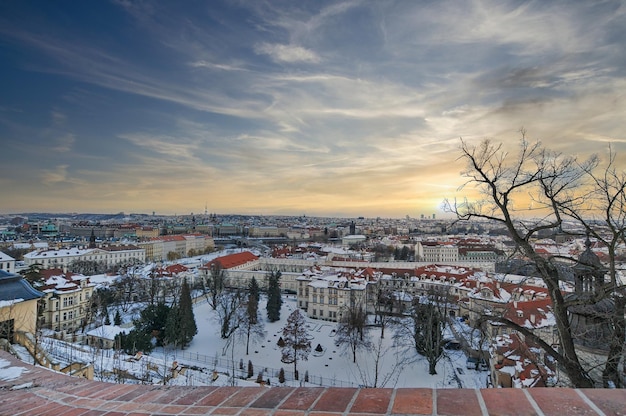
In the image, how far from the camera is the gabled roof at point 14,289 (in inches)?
290

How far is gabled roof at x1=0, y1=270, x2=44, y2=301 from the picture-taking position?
24.2 feet

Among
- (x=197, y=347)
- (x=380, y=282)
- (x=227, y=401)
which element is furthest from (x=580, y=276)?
(x=380, y=282)

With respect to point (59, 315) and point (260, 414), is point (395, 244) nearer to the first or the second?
point (59, 315)

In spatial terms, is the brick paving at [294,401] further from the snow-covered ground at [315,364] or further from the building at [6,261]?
the building at [6,261]

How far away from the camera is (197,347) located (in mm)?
27125

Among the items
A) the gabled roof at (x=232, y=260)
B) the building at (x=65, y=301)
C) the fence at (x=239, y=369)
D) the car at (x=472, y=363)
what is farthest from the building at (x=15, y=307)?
the gabled roof at (x=232, y=260)

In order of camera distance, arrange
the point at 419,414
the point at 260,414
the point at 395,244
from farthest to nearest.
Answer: the point at 395,244 → the point at 260,414 → the point at 419,414

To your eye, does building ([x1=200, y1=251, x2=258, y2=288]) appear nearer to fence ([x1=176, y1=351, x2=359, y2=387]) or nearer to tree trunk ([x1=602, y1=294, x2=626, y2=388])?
fence ([x1=176, y1=351, x2=359, y2=387])

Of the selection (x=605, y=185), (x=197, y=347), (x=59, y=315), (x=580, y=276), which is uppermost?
(x=605, y=185)

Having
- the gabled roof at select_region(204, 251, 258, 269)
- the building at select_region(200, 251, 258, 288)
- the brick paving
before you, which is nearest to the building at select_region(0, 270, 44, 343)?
the brick paving

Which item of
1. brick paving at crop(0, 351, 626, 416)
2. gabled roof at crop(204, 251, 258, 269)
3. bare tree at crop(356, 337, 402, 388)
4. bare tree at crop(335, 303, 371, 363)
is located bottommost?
bare tree at crop(356, 337, 402, 388)

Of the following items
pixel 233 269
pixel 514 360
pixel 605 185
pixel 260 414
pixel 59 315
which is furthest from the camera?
pixel 233 269

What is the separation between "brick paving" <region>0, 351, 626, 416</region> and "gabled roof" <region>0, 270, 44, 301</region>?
20.7ft

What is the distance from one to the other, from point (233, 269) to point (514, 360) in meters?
42.8
